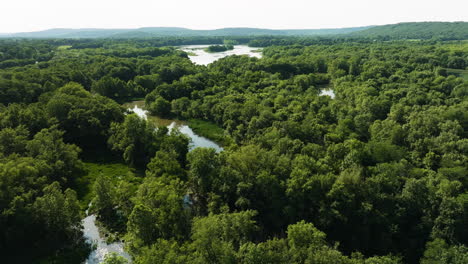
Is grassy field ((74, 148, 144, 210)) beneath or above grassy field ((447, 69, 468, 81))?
beneath

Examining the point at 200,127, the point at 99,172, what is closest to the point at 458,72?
the point at 200,127

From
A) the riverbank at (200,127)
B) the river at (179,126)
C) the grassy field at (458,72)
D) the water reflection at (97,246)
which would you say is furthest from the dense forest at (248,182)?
the grassy field at (458,72)

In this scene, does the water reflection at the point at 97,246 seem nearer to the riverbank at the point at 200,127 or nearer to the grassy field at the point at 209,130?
the riverbank at the point at 200,127

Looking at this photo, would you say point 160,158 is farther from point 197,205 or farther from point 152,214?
point 152,214

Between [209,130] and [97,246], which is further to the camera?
[209,130]

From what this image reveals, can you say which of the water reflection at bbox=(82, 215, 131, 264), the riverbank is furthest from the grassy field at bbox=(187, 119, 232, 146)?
the water reflection at bbox=(82, 215, 131, 264)

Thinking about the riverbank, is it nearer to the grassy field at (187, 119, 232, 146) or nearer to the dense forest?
the grassy field at (187, 119, 232, 146)

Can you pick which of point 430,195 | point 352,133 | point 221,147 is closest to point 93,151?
point 221,147

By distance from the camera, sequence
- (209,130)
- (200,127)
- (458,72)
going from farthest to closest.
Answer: (458,72) < (200,127) < (209,130)

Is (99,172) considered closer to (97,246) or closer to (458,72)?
(97,246)
